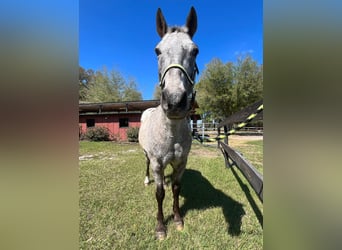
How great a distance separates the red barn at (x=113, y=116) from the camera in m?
16.4

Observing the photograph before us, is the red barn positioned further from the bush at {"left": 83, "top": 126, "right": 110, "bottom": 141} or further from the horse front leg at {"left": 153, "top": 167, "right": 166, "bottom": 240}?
the horse front leg at {"left": 153, "top": 167, "right": 166, "bottom": 240}

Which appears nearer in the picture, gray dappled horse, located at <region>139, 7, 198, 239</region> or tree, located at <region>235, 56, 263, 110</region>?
gray dappled horse, located at <region>139, 7, 198, 239</region>

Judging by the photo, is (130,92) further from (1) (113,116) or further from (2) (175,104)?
(2) (175,104)

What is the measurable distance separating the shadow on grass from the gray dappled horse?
0.64 meters

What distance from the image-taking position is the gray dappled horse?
139 centimetres

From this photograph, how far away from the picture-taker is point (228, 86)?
2367cm

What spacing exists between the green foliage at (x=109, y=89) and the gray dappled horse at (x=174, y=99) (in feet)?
83.2

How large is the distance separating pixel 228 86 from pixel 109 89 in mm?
17314

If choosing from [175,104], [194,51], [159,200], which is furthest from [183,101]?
[159,200]

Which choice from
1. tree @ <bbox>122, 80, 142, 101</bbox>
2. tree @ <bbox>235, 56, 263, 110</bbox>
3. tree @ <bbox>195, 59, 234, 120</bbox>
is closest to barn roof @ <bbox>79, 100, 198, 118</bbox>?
tree @ <bbox>195, 59, 234, 120</bbox>

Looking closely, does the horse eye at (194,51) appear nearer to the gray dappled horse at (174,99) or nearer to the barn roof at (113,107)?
the gray dappled horse at (174,99)
